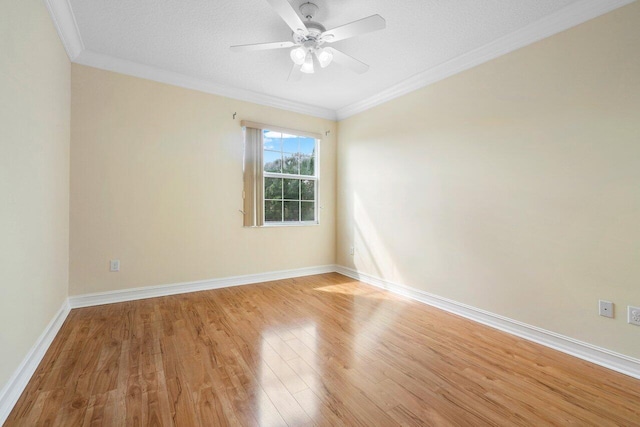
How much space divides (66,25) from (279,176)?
2.52 metres

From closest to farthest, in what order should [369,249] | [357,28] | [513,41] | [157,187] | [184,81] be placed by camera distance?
[357,28], [513,41], [157,187], [184,81], [369,249]

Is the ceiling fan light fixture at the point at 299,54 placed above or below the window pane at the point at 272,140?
above

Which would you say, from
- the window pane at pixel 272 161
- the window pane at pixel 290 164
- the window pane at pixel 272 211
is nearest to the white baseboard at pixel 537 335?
the window pane at pixel 272 211

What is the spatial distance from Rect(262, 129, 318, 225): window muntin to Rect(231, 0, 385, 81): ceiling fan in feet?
5.11

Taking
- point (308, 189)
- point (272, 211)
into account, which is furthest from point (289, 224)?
point (308, 189)

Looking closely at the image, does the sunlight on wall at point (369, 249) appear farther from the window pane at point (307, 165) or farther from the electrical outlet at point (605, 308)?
the electrical outlet at point (605, 308)

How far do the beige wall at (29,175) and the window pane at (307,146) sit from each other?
2702mm

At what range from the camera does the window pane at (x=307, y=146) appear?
4.29m

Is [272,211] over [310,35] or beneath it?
beneath

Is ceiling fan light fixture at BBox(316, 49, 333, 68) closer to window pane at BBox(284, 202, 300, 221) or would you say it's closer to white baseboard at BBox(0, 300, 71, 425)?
window pane at BBox(284, 202, 300, 221)

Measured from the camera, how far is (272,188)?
4.02 m

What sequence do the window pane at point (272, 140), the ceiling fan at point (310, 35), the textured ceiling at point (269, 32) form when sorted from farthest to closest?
the window pane at point (272, 140) → the textured ceiling at point (269, 32) → the ceiling fan at point (310, 35)

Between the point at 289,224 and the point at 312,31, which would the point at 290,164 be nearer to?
the point at 289,224

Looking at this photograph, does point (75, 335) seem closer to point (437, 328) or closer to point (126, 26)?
point (126, 26)
